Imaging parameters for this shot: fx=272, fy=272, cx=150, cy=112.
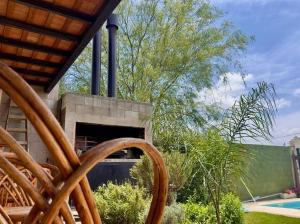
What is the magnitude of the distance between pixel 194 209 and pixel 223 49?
23.3 ft

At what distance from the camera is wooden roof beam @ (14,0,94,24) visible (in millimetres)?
2248

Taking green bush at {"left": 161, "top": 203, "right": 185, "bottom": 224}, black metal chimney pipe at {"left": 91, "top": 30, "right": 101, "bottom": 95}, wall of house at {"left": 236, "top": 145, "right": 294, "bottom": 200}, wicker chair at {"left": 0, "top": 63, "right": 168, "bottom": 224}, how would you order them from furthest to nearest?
wall of house at {"left": 236, "top": 145, "right": 294, "bottom": 200} < black metal chimney pipe at {"left": 91, "top": 30, "right": 101, "bottom": 95} < green bush at {"left": 161, "top": 203, "right": 185, "bottom": 224} < wicker chair at {"left": 0, "top": 63, "right": 168, "bottom": 224}

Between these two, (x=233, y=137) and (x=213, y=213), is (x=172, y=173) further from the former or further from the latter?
(x=233, y=137)

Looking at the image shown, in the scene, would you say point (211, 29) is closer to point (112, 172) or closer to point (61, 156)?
point (112, 172)

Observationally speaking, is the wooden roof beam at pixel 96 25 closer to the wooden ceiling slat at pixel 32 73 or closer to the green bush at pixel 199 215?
the wooden ceiling slat at pixel 32 73

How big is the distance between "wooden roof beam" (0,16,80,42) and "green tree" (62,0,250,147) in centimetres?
687

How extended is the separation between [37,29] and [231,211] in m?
3.88

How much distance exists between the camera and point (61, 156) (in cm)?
50

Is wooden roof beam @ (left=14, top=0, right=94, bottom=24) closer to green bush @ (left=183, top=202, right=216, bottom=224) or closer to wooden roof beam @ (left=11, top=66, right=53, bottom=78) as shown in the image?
wooden roof beam @ (left=11, top=66, right=53, bottom=78)

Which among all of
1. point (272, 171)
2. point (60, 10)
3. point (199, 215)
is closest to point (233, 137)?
point (199, 215)

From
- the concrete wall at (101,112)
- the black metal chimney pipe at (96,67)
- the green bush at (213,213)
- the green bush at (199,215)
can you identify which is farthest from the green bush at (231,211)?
the black metal chimney pipe at (96,67)

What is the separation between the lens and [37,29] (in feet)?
8.47

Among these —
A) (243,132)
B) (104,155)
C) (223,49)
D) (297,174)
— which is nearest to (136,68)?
(223,49)

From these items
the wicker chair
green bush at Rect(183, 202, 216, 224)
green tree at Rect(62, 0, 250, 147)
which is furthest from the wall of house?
the wicker chair
